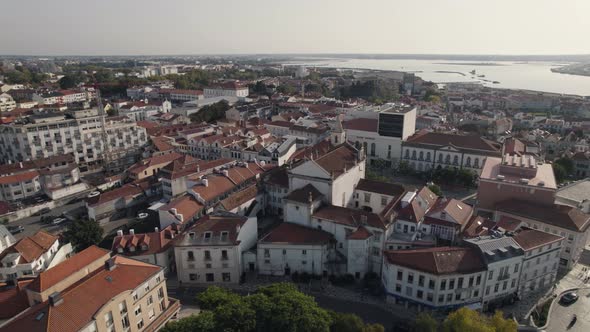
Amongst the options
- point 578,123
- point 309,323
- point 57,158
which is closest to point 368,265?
Result: point 309,323

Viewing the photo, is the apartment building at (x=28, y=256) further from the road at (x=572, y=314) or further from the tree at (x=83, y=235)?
the road at (x=572, y=314)

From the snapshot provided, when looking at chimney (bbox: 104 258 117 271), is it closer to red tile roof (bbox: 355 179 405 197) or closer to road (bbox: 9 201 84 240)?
road (bbox: 9 201 84 240)

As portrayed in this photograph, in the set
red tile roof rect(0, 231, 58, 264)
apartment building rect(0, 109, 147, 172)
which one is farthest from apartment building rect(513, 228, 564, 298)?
apartment building rect(0, 109, 147, 172)

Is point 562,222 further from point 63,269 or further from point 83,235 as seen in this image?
point 83,235

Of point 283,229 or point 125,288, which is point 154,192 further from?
point 125,288

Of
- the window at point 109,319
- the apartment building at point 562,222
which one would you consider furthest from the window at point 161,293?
the apartment building at point 562,222

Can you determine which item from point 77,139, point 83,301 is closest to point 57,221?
point 77,139
